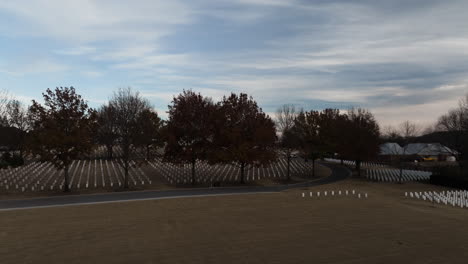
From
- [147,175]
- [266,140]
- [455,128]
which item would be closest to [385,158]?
[455,128]

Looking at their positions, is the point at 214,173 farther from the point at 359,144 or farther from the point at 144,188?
the point at 359,144

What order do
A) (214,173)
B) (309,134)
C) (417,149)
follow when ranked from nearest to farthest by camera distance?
(214,173) → (309,134) → (417,149)

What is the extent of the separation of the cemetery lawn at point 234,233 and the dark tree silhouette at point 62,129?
879 centimetres

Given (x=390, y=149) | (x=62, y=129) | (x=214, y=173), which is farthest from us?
(x=390, y=149)

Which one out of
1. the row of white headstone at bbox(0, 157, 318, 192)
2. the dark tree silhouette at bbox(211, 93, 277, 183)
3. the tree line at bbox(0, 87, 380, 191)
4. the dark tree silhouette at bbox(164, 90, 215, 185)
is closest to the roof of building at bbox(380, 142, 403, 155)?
the tree line at bbox(0, 87, 380, 191)

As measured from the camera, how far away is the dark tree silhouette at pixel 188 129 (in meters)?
33.7

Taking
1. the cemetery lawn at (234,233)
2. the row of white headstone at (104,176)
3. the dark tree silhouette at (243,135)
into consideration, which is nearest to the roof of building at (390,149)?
the row of white headstone at (104,176)

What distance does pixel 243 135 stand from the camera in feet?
119

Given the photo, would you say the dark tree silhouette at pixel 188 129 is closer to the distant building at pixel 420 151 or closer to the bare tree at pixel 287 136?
the bare tree at pixel 287 136

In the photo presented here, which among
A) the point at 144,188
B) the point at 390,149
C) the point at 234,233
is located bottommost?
the point at 234,233

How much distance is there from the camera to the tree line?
27.7m

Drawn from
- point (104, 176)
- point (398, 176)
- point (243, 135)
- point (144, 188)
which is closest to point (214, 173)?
point (243, 135)

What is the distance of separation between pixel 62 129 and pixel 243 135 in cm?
1777

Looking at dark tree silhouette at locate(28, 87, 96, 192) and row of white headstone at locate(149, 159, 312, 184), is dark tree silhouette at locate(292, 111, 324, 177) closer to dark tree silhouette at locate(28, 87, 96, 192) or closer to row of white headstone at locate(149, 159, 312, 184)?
row of white headstone at locate(149, 159, 312, 184)
